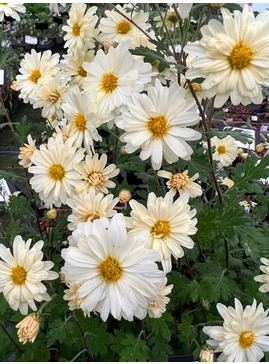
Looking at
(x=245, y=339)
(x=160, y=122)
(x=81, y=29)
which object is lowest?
(x=245, y=339)

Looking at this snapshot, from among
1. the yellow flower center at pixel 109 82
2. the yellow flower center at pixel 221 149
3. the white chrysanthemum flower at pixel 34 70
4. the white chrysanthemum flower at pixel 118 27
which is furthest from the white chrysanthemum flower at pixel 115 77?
the yellow flower center at pixel 221 149

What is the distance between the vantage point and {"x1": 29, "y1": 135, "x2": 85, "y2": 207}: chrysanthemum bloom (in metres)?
0.92

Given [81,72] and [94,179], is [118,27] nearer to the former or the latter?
[81,72]

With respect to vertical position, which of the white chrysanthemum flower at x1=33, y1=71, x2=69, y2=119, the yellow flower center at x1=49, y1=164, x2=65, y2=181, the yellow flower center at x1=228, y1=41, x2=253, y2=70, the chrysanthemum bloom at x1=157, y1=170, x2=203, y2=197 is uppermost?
the yellow flower center at x1=228, y1=41, x2=253, y2=70

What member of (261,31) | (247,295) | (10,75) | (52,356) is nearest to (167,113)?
(261,31)

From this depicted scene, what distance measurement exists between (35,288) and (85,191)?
0.26 meters

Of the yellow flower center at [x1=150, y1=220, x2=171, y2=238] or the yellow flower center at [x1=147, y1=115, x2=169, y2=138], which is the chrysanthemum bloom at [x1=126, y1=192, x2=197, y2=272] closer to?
the yellow flower center at [x1=150, y1=220, x2=171, y2=238]

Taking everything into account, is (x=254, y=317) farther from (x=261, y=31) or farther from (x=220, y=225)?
(x=261, y=31)

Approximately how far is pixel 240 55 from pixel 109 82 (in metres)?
0.32

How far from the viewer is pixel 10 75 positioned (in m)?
3.96

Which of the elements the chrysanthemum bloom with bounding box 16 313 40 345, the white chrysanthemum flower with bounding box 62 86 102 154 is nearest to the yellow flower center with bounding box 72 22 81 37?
the white chrysanthemum flower with bounding box 62 86 102 154

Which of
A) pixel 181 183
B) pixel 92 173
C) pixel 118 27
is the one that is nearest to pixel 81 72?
pixel 118 27

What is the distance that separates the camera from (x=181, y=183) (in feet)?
3.35

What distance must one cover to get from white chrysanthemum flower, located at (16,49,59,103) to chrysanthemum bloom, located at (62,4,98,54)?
16 cm
